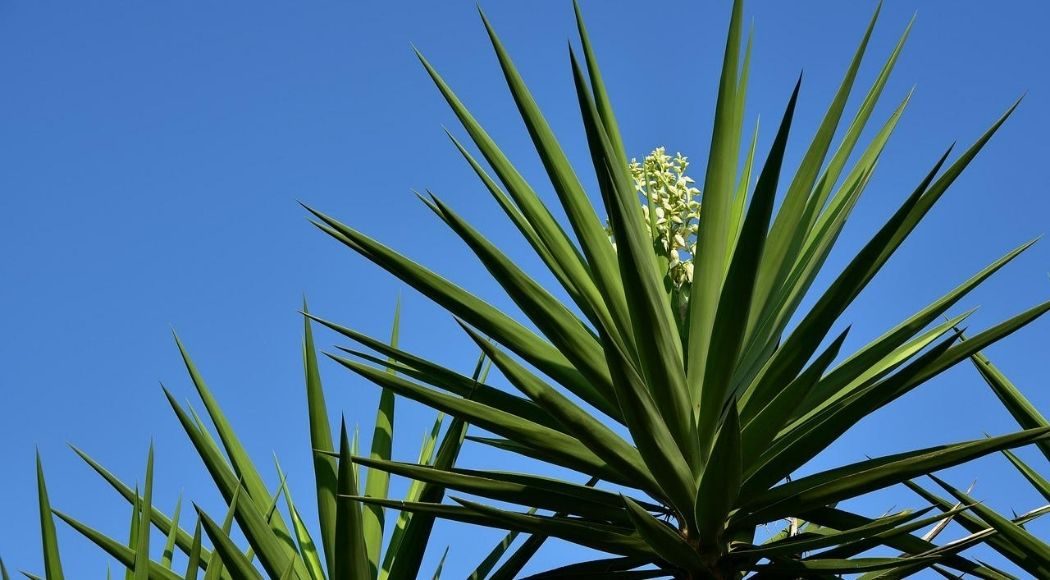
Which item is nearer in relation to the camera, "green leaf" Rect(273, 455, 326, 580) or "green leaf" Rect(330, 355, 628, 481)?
"green leaf" Rect(330, 355, 628, 481)

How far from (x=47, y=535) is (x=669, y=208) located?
1755 mm

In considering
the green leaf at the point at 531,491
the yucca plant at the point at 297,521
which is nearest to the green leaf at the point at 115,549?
the yucca plant at the point at 297,521

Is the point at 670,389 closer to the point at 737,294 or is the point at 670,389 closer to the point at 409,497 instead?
the point at 737,294

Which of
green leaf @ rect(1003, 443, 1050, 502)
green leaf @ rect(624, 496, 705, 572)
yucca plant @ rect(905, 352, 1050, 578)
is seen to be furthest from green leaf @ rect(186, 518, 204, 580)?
green leaf @ rect(1003, 443, 1050, 502)

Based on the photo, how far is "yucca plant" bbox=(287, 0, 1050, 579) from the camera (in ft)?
6.29

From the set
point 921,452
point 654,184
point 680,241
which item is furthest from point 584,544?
point 654,184

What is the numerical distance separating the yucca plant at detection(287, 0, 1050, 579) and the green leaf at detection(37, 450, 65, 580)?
769 millimetres

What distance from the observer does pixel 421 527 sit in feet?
8.37

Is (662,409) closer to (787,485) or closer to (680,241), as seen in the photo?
(787,485)

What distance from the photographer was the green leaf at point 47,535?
2.35 meters

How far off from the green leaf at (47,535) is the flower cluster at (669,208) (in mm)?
1598

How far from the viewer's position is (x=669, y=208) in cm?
296

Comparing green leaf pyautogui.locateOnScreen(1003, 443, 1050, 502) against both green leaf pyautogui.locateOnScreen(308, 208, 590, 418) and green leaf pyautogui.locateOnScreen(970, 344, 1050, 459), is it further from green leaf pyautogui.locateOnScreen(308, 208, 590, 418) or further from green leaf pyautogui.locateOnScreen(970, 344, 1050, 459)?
green leaf pyautogui.locateOnScreen(308, 208, 590, 418)

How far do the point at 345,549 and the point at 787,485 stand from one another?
936 millimetres
